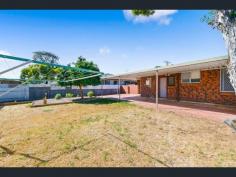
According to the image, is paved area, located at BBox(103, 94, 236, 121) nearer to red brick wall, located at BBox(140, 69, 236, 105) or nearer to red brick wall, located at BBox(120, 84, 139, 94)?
red brick wall, located at BBox(140, 69, 236, 105)

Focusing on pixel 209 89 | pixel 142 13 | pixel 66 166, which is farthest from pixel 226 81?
pixel 66 166

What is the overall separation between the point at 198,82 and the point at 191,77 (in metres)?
0.74

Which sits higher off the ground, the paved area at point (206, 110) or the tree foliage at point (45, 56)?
the tree foliage at point (45, 56)

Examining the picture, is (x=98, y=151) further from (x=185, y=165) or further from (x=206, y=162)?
(x=206, y=162)

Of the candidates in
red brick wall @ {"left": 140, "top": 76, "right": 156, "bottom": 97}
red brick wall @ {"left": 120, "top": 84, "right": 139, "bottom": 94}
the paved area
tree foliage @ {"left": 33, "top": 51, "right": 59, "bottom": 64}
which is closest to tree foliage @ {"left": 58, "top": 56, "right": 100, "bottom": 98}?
red brick wall @ {"left": 140, "top": 76, "right": 156, "bottom": 97}

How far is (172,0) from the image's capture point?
2996mm

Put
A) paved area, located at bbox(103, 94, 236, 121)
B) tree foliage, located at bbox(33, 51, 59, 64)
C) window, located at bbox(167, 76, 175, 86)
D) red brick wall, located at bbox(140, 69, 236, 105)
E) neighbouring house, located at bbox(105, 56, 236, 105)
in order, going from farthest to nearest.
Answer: tree foliage, located at bbox(33, 51, 59, 64) → window, located at bbox(167, 76, 175, 86) → red brick wall, located at bbox(140, 69, 236, 105) → neighbouring house, located at bbox(105, 56, 236, 105) → paved area, located at bbox(103, 94, 236, 121)

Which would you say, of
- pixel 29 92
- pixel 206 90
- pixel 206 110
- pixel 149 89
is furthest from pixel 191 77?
pixel 29 92

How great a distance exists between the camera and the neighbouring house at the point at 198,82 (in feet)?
30.2

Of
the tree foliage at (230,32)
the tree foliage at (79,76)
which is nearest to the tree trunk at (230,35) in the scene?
the tree foliage at (230,32)

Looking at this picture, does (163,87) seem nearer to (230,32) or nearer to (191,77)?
(191,77)

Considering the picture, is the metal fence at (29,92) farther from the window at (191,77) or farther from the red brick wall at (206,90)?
the window at (191,77)

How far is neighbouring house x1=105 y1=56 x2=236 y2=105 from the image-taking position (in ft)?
30.2

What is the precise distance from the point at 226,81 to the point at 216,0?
8.35m
